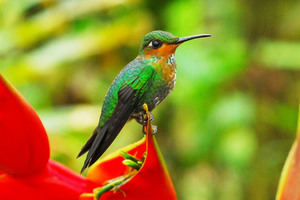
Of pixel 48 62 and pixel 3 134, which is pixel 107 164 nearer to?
pixel 3 134

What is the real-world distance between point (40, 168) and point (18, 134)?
0.19 feet

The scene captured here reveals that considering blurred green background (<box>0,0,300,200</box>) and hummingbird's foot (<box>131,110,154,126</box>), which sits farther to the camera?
blurred green background (<box>0,0,300,200</box>)

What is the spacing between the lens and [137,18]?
6.20ft

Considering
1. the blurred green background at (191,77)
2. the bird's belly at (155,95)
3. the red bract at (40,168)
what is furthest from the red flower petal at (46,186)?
the blurred green background at (191,77)

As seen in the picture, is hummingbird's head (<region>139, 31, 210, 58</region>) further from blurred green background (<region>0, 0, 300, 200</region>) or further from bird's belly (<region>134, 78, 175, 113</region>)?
blurred green background (<region>0, 0, 300, 200</region>)

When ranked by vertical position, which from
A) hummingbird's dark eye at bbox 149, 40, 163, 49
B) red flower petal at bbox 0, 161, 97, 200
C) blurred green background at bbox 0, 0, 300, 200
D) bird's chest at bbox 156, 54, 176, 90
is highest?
hummingbird's dark eye at bbox 149, 40, 163, 49

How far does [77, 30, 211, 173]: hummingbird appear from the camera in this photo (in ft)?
1.23

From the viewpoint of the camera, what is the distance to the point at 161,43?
0.39 metres

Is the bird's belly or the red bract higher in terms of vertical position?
the bird's belly

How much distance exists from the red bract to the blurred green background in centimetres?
122

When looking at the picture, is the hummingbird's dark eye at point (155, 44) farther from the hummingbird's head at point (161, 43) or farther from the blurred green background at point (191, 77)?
the blurred green background at point (191, 77)

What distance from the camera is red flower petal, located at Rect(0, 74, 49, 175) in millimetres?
369

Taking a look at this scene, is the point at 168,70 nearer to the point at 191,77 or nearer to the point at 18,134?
the point at 18,134

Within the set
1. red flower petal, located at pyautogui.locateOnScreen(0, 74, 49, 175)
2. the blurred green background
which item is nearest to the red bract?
red flower petal, located at pyautogui.locateOnScreen(0, 74, 49, 175)
